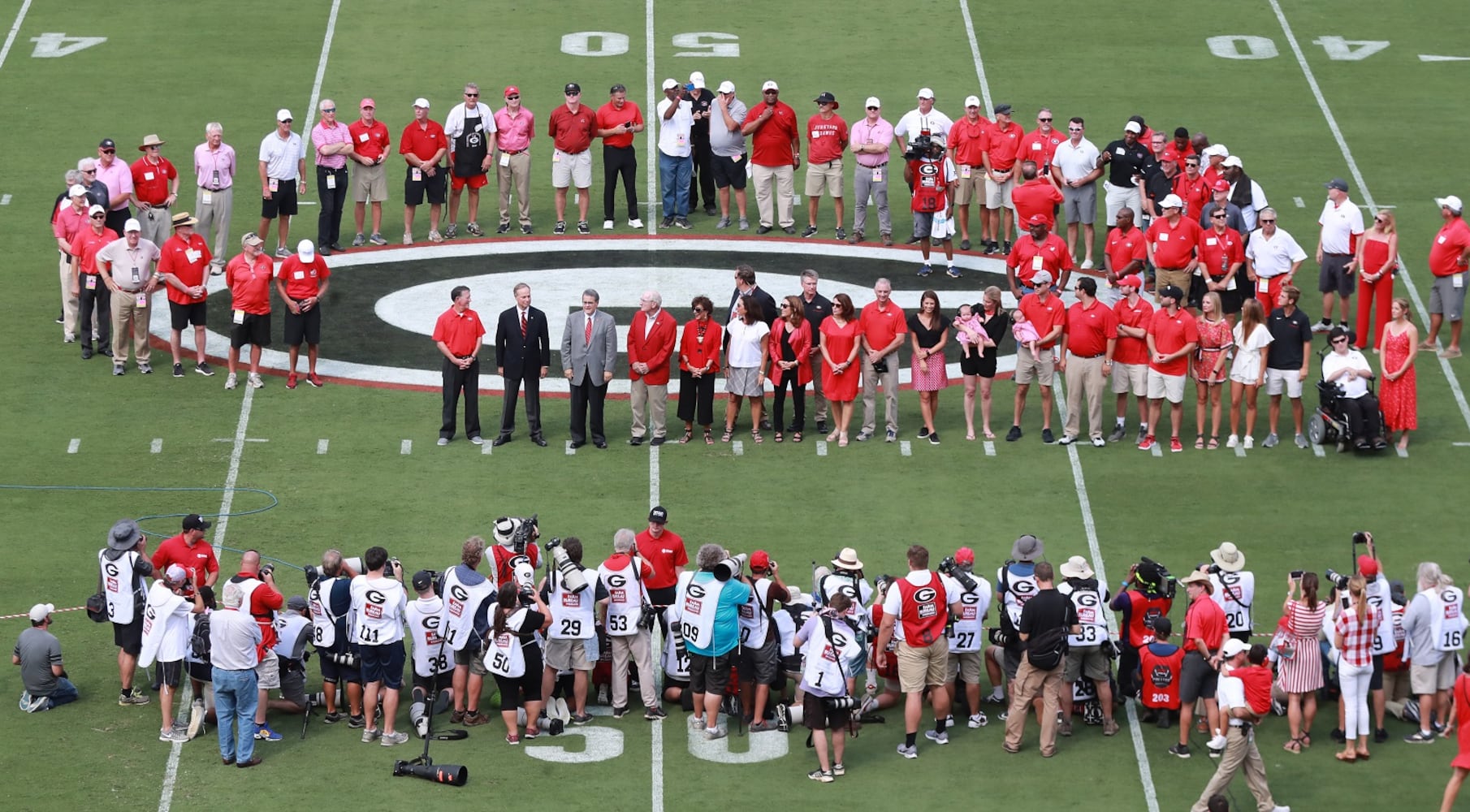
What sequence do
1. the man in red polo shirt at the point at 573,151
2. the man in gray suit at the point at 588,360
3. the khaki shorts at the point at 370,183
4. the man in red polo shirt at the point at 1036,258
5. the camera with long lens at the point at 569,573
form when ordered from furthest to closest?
the man in red polo shirt at the point at 573,151 → the khaki shorts at the point at 370,183 → the man in red polo shirt at the point at 1036,258 → the man in gray suit at the point at 588,360 → the camera with long lens at the point at 569,573

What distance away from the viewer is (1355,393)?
79.0ft

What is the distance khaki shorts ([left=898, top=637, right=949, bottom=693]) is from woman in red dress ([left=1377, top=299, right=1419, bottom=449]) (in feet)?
23.3

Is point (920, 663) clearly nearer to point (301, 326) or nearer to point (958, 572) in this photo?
point (958, 572)

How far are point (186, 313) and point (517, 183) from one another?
5618mm

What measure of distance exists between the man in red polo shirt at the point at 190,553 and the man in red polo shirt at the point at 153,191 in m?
8.06

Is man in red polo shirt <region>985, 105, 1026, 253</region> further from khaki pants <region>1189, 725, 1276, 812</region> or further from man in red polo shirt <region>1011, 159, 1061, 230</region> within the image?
khaki pants <region>1189, 725, 1276, 812</region>

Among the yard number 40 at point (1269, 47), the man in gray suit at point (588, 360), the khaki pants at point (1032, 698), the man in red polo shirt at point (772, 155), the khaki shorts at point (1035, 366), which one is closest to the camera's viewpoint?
the khaki pants at point (1032, 698)

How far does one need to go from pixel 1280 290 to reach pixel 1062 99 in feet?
32.5

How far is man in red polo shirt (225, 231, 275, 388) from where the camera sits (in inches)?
982

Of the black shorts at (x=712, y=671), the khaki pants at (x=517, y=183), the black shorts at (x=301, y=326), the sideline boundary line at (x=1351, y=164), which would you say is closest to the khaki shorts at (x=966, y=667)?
the black shorts at (x=712, y=671)

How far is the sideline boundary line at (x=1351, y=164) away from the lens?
25.8 meters

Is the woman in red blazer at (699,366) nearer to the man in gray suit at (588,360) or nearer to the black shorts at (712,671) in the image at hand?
the man in gray suit at (588,360)

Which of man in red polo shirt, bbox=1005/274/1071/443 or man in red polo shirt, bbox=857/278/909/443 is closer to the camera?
man in red polo shirt, bbox=857/278/909/443

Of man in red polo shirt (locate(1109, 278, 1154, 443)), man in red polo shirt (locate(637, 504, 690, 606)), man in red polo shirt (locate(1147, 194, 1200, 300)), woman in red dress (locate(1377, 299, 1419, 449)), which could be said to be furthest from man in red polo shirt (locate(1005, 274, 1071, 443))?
man in red polo shirt (locate(637, 504, 690, 606))
